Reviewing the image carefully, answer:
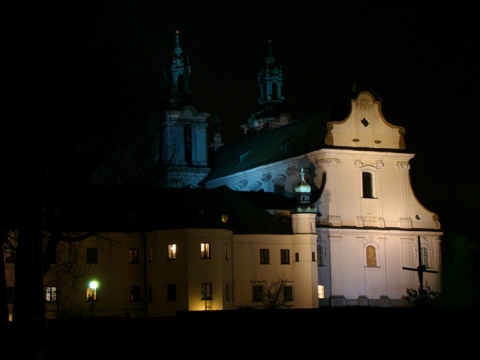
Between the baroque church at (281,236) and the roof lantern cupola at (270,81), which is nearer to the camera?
the baroque church at (281,236)

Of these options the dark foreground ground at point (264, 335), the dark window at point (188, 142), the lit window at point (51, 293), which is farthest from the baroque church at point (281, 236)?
the dark foreground ground at point (264, 335)

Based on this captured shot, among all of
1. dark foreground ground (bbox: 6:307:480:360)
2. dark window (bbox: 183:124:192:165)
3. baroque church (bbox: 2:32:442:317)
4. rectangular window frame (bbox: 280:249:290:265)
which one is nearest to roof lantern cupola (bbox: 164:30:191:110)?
dark window (bbox: 183:124:192:165)

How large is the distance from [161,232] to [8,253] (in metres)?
9.13

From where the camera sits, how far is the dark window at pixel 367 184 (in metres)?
74.9

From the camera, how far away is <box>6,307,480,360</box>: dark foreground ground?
33.4 m

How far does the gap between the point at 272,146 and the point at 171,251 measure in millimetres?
23601

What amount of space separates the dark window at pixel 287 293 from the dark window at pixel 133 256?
9.40 metres

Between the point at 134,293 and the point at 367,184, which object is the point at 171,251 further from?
the point at 367,184

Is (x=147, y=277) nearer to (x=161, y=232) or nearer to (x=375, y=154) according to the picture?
(x=161, y=232)

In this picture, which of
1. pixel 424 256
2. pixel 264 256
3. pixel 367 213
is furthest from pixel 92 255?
pixel 424 256

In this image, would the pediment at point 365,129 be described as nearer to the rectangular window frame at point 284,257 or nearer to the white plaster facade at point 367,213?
the white plaster facade at point 367,213

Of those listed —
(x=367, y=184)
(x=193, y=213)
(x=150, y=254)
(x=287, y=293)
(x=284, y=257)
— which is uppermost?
(x=367, y=184)

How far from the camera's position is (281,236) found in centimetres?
6744

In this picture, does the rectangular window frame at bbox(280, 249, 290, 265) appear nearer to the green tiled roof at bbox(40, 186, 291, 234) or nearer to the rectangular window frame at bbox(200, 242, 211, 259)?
the green tiled roof at bbox(40, 186, 291, 234)
